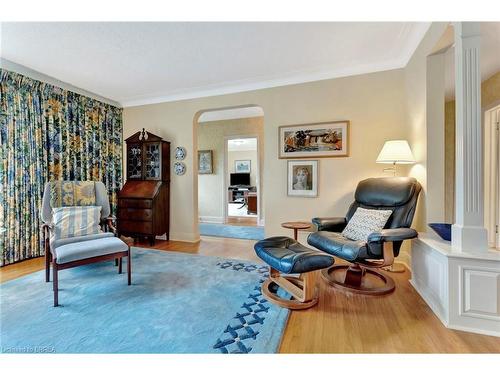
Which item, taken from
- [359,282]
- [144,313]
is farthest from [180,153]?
[359,282]

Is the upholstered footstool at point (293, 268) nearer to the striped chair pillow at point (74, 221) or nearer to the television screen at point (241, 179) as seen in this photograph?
the striped chair pillow at point (74, 221)

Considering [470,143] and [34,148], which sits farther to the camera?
[34,148]

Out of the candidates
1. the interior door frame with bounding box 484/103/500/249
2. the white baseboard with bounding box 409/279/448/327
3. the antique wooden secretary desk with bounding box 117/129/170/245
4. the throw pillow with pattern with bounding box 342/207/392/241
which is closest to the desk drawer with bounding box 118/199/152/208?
the antique wooden secretary desk with bounding box 117/129/170/245

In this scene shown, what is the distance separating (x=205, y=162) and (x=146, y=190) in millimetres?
2202

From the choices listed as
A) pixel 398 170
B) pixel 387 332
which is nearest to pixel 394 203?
pixel 398 170

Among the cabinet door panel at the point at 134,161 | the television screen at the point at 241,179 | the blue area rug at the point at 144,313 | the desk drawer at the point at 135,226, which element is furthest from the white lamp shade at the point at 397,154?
the television screen at the point at 241,179

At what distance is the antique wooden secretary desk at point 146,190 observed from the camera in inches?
148

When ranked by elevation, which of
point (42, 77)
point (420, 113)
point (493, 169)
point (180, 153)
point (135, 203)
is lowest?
point (135, 203)

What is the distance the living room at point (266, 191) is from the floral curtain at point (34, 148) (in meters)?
0.02

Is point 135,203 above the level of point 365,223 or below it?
above

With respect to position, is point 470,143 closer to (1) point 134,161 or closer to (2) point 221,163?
(1) point 134,161

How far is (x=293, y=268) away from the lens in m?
1.79

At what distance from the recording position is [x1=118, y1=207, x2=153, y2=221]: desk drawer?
3738mm
